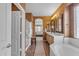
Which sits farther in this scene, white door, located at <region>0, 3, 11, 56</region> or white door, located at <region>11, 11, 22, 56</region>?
white door, located at <region>11, 11, 22, 56</region>

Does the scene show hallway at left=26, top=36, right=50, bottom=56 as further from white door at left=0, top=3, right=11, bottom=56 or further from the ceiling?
white door at left=0, top=3, right=11, bottom=56

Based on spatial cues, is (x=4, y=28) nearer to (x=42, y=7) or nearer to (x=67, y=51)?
(x=67, y=51)

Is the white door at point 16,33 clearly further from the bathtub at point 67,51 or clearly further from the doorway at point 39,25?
the doorway at point 39,25

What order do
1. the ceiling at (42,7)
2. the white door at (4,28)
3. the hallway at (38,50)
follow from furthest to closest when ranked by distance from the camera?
the ceiling at (42,7) < the hallway at (38,50) < the white door at (4,28)

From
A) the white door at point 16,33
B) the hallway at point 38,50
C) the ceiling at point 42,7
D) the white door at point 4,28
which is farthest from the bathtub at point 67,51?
the ceiling at point 42,7

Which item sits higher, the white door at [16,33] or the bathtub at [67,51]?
the white door at [16,33]

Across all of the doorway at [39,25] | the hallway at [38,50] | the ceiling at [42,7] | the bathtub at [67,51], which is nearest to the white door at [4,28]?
the bathtub at [67,51]

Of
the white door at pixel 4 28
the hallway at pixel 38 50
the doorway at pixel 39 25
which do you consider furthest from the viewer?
the doorway at pixel 39 25

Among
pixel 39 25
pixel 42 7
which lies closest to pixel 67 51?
pixel 42 7

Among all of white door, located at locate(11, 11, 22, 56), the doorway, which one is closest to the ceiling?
white door, located at locate(11, 11, 22, 56)

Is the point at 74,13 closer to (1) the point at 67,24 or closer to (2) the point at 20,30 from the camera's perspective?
(1) the point at 67,24

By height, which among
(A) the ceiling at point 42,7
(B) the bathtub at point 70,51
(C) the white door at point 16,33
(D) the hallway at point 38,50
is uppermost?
(A) the ceiling at point 42,7

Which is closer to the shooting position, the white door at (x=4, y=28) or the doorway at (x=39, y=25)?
the white door at (x=4, y=28)

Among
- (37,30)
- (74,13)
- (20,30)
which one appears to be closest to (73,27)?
(74,13)
